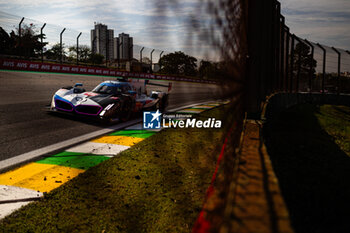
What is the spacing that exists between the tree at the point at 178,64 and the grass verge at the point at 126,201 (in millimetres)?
375

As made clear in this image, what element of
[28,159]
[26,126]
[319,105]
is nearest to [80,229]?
[28,159]

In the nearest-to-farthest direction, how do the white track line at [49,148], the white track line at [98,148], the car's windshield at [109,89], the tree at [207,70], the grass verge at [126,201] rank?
the tree at [207,70] < the grass verge at [126,201] < the white track line at [49,148] < the white track line at [98,148] < the car's windshield at [109,89]

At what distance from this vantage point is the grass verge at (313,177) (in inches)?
99.1

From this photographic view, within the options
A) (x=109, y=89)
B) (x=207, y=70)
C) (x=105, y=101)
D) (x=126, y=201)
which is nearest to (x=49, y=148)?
(x=105, y=101)

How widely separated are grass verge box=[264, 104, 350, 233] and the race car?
3.99m

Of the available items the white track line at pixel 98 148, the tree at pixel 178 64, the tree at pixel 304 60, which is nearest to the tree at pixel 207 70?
the tree at pixel 178 64

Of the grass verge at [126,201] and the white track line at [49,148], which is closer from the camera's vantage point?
the grass verge at [126,201]

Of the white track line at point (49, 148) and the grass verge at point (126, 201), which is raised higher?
the white track line at point (49, 148)

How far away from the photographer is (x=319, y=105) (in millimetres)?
13750

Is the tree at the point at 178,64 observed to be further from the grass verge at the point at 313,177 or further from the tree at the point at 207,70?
the grass verge at the point at 313,177

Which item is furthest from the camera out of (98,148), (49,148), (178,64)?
(98,148)

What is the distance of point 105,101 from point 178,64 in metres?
6.18

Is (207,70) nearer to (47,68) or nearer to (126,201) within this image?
(126,201)

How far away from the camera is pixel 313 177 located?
12.5ft
